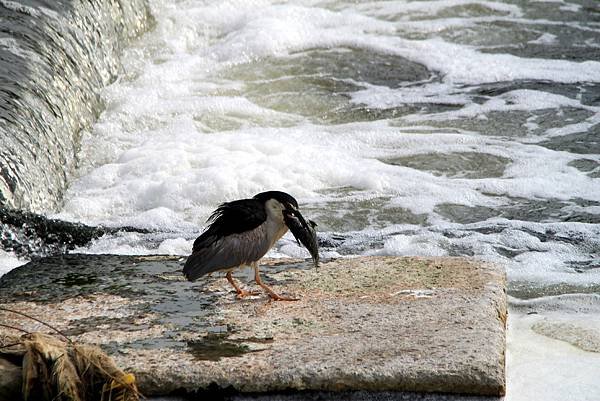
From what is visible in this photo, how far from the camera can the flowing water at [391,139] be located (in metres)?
6.02

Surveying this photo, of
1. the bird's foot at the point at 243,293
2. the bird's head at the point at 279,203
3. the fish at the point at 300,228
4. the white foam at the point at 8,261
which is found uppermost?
the bird's head at the point at 279,203

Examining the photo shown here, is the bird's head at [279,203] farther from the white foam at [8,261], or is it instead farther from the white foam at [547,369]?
the white foam at [8,261]

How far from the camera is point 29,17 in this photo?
28.2 ft

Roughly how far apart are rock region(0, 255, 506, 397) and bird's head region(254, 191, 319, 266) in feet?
0.90

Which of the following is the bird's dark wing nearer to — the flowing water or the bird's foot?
the bird's foot

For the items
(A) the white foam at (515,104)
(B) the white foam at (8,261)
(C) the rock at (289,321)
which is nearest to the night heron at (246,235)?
(C) the rock at (289,321)

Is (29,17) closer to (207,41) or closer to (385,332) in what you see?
(207,41)

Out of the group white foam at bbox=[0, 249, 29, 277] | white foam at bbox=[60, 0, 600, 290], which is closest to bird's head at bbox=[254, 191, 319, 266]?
white foam at bbox=[60, 0, 600, 290]

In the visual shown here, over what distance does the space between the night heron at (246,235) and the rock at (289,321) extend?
0.18 meters

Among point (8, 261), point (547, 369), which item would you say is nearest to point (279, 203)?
point (547, 369)

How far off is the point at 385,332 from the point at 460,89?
627cm

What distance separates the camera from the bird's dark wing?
445 centimetres

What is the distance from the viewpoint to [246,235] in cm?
455

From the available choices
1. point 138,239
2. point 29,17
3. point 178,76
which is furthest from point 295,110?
point 138,239
